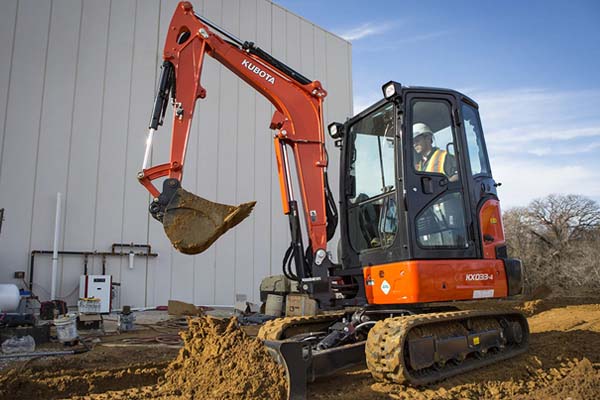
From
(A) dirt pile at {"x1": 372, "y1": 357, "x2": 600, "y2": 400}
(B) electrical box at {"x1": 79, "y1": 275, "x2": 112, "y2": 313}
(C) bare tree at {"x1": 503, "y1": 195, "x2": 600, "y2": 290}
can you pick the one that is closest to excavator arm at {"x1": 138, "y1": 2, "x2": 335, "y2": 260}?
(A) dirt pile at {"x1": 372, "y1": 357, "x2": 600, "y2": 400}

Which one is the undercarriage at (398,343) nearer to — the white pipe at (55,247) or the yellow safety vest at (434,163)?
the yellow safety vest at (434,163)

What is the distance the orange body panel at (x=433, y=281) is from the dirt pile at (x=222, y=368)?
1332 mm

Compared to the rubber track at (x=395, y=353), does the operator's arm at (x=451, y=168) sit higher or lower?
higher

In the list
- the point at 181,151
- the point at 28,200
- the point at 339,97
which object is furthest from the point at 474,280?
the point at 339,97

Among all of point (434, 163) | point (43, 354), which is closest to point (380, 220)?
point (434, 163)

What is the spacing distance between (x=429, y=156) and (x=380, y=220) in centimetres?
77

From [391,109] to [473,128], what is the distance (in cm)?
100

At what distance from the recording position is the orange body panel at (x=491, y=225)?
4578mm

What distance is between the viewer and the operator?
447 cm

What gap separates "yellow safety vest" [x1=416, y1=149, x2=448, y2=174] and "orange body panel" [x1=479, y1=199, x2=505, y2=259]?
0.59 m

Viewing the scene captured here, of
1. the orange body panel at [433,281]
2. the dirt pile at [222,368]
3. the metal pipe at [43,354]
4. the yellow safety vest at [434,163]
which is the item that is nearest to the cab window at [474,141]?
the yellow safety vest at [434,163]

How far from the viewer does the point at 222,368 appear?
3252 millimetres

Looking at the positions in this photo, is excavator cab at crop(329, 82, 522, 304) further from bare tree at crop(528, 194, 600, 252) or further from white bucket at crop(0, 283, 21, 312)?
bare tree at crop(528, 194, 600, 252)

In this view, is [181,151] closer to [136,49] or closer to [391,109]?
[391,109]
